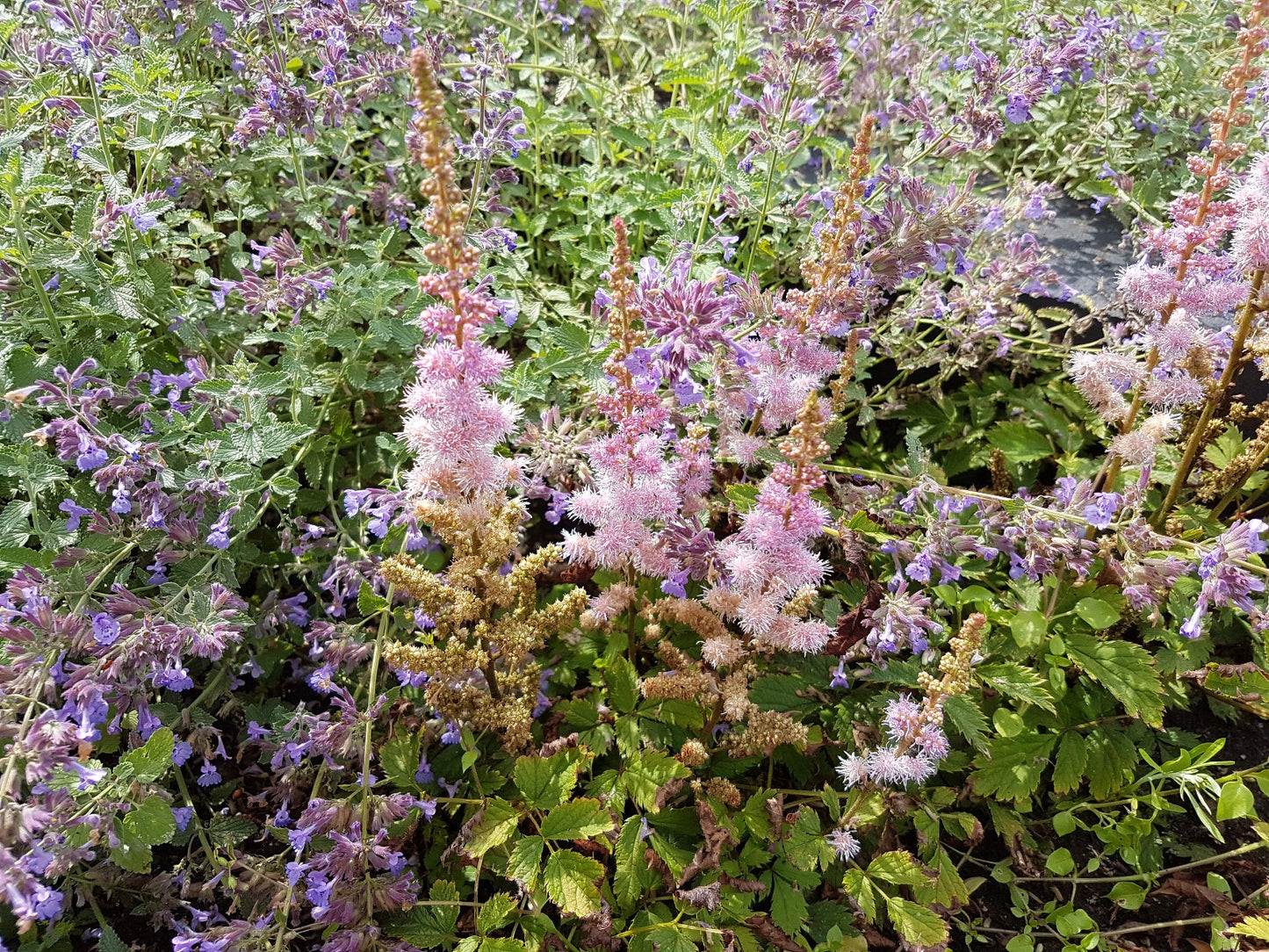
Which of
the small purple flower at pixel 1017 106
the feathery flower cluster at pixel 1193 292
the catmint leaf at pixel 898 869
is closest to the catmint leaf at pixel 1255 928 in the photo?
the catmint leaf at pixel 898 869

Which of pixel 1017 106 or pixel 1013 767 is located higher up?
pixel 1017 106

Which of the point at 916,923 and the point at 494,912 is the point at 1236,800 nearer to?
the point at 916,923

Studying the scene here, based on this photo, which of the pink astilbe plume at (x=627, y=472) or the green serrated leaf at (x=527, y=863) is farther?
the green serrated leaf at (x=527, y=863)

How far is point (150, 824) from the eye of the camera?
2.00 metres

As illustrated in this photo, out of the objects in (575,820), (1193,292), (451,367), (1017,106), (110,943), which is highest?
(1017,106)

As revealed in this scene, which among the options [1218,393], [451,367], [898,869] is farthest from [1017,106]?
[898,869]

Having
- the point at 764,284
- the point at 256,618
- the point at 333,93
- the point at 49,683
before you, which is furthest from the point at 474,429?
the point at 764,284

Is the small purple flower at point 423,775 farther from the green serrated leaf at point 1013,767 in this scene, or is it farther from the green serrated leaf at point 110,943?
the green serrated leaf at point 1013,767

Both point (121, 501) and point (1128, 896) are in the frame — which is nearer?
point (121, 501)

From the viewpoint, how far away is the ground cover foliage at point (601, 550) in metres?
2.05

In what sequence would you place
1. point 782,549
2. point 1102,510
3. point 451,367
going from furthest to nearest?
point 1102,510 → point 782,549 → point 451,367

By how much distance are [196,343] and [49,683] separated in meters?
1.21

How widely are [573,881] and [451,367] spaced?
118 cm

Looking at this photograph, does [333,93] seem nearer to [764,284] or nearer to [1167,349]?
[764,284]
